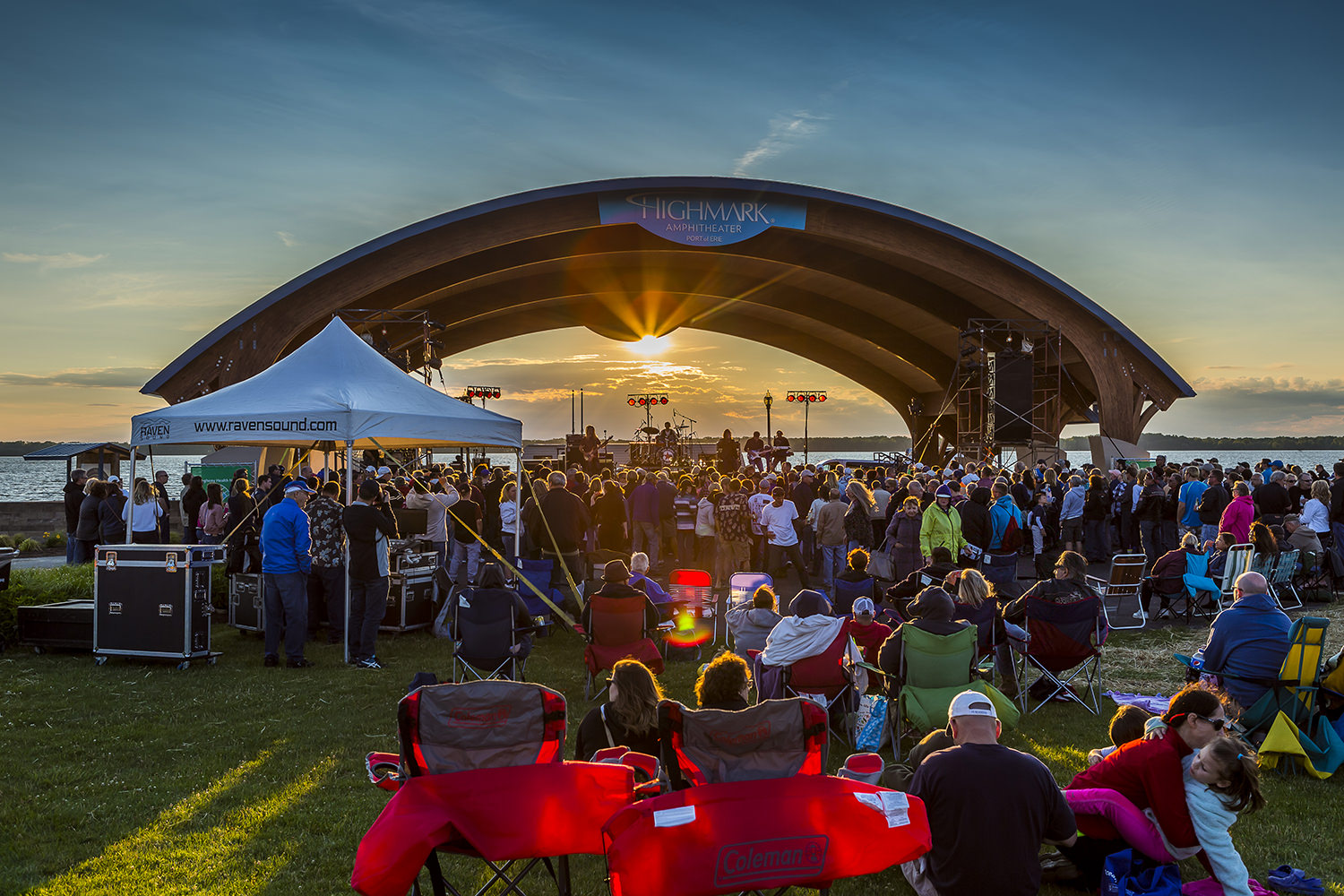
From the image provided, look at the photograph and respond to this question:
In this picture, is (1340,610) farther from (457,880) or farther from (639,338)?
(639,338)

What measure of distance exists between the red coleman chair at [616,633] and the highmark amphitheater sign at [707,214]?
1802 cm

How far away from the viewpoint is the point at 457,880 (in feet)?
12.8

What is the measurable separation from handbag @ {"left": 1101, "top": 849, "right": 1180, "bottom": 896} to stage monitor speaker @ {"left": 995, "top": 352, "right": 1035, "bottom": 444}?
70.6ft

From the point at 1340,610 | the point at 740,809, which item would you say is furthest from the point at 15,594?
the point at 1340,610

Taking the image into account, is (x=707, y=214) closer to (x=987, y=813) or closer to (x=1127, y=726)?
(x=1127, y=726)

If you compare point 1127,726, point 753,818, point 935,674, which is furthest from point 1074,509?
point 753,818

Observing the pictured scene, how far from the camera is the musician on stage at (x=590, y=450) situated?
966 inches

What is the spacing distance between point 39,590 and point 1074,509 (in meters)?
13.8

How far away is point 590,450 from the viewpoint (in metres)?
27.4

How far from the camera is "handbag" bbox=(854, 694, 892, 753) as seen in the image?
543 cm

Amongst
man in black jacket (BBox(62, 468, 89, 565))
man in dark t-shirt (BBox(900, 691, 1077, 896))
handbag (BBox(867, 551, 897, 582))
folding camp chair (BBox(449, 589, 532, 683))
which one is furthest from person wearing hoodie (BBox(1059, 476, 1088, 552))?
man in black jacket (BBox(62, 468, 89, 565))

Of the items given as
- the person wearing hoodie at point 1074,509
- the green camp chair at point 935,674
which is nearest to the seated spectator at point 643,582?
the green camp chair at point 935,674

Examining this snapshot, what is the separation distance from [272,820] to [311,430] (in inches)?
173

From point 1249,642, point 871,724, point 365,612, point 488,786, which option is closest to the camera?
point 488,786
